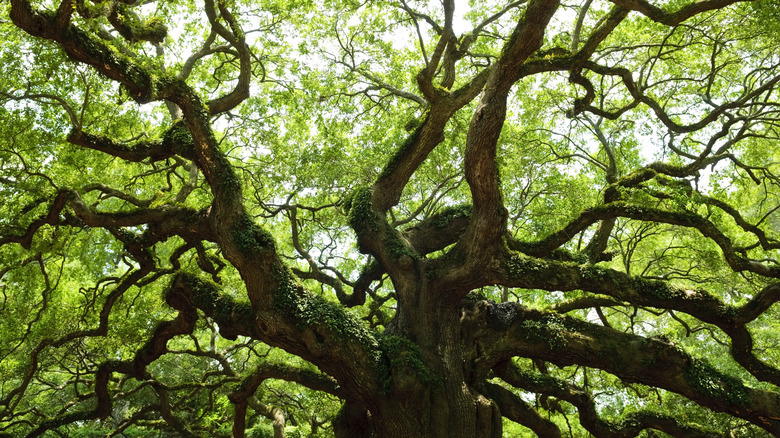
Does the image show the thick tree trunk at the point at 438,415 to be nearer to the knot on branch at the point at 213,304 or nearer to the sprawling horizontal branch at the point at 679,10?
the knot on branch at the point at 213,304

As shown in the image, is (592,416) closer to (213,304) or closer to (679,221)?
(679,221)

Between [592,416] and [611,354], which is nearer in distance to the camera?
[611,354]

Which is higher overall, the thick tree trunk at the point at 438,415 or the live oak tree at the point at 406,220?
the live oak tree at the point at 406,220

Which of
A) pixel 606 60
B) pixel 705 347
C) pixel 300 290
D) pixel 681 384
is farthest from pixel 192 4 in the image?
pixel 705 347

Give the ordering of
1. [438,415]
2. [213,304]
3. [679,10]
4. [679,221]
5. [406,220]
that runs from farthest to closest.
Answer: [406,220], [213,304], [679,221], [438,415], [679,10]

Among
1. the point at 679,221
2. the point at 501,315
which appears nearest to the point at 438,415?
the point at 501,315

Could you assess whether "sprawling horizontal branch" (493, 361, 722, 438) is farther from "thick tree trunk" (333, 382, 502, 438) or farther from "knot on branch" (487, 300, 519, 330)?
"thick tree trunk" (333, 382, 502, 438)

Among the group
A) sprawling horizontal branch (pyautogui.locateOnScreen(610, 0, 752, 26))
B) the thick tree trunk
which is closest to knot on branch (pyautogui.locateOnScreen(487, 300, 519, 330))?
the thick tree trunk

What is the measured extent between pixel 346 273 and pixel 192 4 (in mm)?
8385

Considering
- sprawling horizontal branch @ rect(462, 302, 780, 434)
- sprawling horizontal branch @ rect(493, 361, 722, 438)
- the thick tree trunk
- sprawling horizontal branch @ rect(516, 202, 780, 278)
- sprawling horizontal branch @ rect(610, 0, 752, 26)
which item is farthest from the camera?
sprawling horizontal branch @ rect(493, 361, 722, 438)

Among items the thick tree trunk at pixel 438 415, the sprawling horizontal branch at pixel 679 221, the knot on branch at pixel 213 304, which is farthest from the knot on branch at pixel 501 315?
the knot on branch at pixel 213 304

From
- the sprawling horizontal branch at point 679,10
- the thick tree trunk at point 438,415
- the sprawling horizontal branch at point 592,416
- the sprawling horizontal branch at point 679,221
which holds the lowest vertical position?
the thick tree trunk at point 438,415

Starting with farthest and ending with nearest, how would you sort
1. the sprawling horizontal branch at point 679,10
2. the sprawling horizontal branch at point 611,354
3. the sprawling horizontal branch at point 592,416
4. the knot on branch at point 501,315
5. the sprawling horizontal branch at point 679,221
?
1. the sprawling horizontal branch at point 592,416
2. the knot on branch at point 501,315
3. the sprawling horizontal branch at point 679,221
4. the sprawling horizontal branch at point 611,354
5. the sprawling horizontal branch at point 679,10

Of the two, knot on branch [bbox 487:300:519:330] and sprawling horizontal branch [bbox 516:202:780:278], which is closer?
sprawling horizontal branch [bbox 516:202:780:278]
